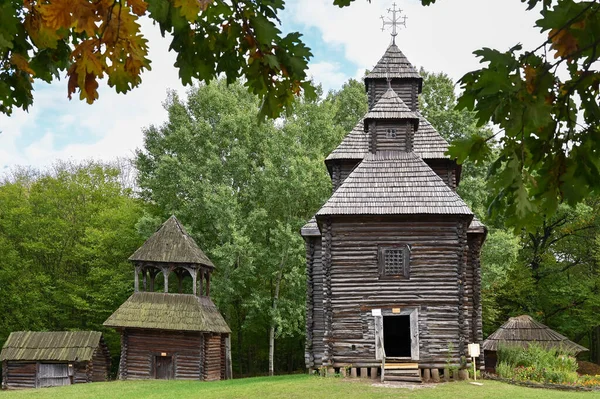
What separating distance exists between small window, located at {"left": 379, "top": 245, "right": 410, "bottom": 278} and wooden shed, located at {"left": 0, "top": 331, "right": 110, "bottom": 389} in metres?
16.4

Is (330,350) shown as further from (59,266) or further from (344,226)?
(59,266)

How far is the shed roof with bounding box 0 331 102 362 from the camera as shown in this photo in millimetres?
30188

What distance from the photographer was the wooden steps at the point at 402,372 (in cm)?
1980

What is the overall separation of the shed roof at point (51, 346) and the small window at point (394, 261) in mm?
16351

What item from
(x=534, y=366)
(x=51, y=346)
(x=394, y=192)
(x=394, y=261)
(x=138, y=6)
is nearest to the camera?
(x=138, y=6)

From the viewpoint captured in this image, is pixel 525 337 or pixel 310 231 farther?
pixel 525 337

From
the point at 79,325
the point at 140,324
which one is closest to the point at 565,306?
the point at 140,324

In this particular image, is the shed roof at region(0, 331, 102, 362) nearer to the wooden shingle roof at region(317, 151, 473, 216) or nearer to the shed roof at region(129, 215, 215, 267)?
the shed roof at region(129, 215, 215, 267)

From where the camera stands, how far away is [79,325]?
133ft

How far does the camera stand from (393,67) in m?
27.0

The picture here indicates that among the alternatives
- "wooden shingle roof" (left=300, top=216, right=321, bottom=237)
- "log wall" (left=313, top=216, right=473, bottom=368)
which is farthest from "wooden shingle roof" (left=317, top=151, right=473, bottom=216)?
"wooden shingle roof" (left=300, top=216, right=321, bottom=237)

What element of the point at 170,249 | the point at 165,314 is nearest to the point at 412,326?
the point at 165,314

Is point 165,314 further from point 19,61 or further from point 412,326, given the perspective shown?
point 19,61

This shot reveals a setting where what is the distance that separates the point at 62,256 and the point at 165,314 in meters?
→ 15.4
